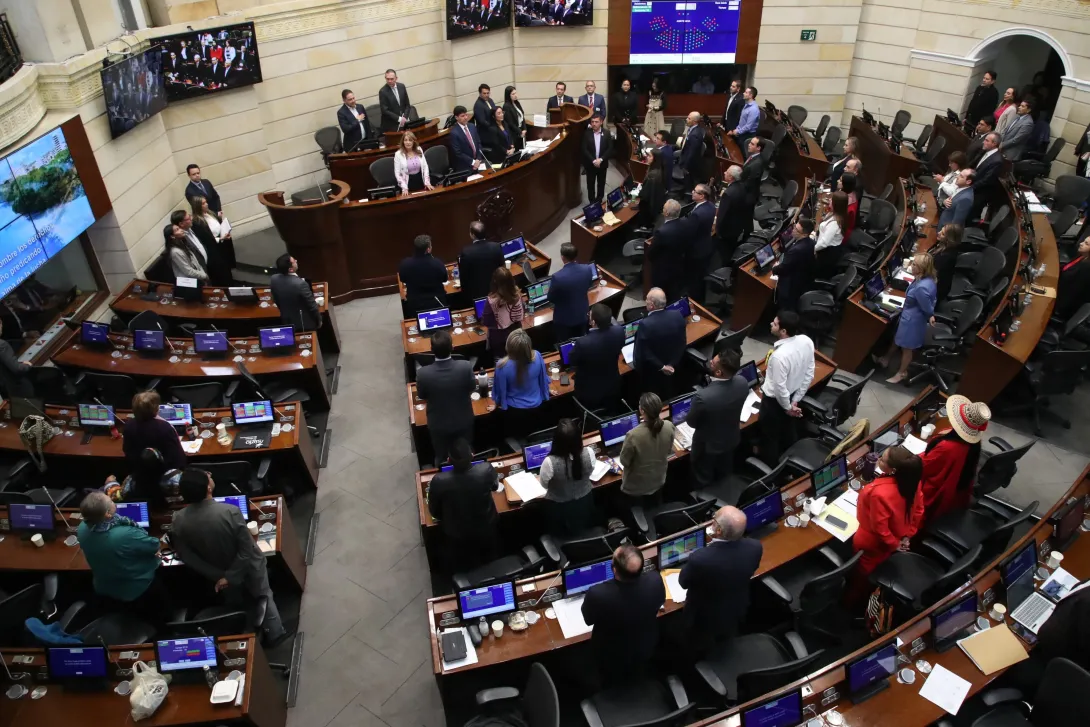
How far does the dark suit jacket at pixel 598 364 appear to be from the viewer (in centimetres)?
614

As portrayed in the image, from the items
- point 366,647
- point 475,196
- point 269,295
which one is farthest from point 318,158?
Result: point 366,647

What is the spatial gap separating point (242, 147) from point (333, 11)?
8.62 ft

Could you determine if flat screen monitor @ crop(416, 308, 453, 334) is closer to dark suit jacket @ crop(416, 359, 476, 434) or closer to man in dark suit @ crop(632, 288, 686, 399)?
dark suit jacket @ crop(416, 359, 476, 434)

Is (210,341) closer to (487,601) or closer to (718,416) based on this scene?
(487,601)

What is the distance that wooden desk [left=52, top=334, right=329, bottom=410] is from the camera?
7137mm

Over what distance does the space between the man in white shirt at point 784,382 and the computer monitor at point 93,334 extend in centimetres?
637

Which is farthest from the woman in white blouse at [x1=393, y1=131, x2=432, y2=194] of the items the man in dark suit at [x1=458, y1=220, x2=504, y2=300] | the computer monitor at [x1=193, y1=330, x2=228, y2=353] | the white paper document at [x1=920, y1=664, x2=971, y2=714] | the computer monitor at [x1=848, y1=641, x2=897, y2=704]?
the white paper document at [x1=920, y1=664, x2=971, y2=714]

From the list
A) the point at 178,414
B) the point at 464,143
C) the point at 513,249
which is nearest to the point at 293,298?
the point at 178,414

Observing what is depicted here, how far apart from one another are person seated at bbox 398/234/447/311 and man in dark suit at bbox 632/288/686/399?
2.25 meters

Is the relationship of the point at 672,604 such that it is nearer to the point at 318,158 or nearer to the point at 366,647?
the point at 366,647

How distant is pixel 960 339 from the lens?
25.2ft

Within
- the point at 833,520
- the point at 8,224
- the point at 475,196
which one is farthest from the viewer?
the point at 475,196

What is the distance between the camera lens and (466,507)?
16.2 ft

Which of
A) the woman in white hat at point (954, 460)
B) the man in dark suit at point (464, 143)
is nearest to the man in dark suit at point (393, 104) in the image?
the man in dark suit at point (464, 143)
